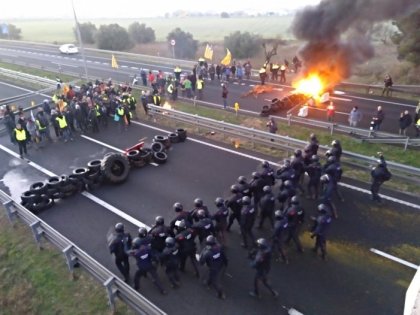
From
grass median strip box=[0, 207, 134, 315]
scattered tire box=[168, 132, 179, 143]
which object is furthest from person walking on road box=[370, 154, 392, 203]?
scattered tire box=[168, 132, 179, 143]

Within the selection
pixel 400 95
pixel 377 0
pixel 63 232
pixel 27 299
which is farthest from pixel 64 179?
pixel 400 95

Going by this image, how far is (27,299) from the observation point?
8539 mm

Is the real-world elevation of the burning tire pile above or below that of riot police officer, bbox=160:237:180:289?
below

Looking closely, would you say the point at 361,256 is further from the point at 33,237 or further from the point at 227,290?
the point at 33,237

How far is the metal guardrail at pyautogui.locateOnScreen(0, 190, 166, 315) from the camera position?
7.10 m

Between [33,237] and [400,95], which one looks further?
[400,95]

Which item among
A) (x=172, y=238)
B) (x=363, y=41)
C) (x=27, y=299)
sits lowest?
(x=27, y=299)

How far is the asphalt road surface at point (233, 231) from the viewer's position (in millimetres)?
7852

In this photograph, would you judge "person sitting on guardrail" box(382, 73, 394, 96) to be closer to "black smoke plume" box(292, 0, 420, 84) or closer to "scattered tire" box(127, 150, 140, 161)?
"black smoke plume" box(292, 0, 420, 84)

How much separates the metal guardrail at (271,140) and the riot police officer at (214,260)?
6.73m

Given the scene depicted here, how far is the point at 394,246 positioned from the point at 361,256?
3.18 feet

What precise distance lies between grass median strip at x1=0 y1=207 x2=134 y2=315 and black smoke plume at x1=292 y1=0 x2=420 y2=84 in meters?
14.7

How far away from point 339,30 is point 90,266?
1537cm

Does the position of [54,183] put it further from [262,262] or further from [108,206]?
[262,262]
